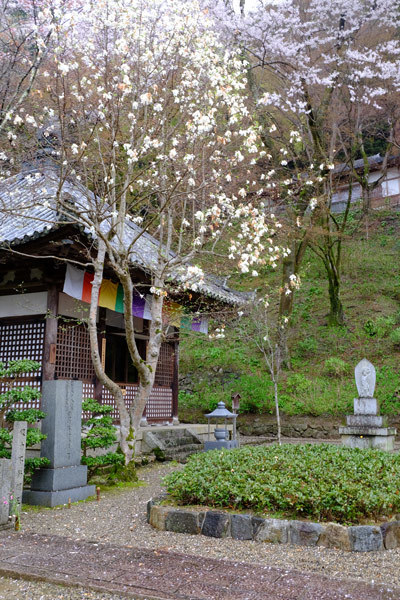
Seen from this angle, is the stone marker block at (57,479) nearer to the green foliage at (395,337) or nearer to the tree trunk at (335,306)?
the green foliage at (395,337)

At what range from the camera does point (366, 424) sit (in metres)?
11.7

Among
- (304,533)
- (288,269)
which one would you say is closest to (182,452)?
(304,533)

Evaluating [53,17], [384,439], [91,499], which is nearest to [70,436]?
[91,499]

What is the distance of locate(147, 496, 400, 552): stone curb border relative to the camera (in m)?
5.11

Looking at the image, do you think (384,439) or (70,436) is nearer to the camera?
(70,436)

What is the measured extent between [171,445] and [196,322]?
350 centimetres

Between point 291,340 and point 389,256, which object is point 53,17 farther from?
point 389,256

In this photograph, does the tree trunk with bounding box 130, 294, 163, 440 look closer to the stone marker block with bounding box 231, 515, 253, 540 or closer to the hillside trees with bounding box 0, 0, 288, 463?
the hillside trees with bounding box 0, 0, 288, 463

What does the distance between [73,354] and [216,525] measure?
637 centimetres

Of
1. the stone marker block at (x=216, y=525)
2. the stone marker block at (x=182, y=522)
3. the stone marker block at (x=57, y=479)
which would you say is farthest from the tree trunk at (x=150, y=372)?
the stone marker block at (x=216, y=525)

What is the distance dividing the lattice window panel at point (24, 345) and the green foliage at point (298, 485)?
4.76m

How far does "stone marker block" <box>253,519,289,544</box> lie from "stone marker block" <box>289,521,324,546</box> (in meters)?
0.07

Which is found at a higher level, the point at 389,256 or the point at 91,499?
the point at 389,256

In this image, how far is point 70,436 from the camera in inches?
298
